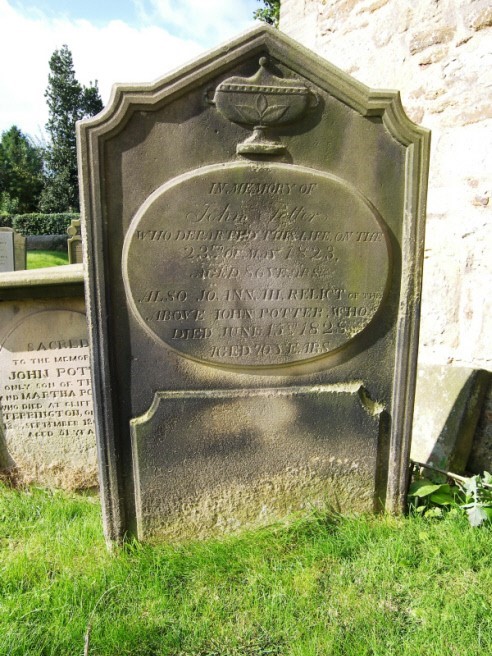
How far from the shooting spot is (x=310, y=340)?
234cm

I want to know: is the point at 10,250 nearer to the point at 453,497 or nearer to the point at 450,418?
the point at 450,418

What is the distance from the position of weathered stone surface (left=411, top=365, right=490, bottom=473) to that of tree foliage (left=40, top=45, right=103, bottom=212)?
2920 cm

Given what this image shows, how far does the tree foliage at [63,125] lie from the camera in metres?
29.1

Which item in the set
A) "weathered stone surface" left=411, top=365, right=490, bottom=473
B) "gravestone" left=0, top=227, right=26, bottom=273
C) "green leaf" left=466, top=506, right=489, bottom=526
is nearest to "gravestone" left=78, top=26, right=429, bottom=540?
"green leaf" left=466, top=506, right=489, bottom=526

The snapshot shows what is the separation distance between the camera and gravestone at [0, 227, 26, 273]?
28.7ft

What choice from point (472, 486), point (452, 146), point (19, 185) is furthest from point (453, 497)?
point (19, 185)

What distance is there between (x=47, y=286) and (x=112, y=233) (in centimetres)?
88

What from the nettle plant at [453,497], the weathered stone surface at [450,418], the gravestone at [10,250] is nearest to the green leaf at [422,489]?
the nettle plant at [453,497]

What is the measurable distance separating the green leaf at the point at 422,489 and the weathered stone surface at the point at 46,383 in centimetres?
191

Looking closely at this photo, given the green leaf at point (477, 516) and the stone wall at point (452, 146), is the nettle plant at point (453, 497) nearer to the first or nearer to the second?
the green leaf at point (477, 516)

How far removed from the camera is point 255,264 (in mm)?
2227

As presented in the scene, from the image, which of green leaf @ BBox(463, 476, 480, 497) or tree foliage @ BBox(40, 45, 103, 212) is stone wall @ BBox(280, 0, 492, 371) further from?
tree foliage @ BBox(40, 45, 103, 212)

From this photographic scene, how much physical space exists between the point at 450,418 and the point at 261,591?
1.69 m

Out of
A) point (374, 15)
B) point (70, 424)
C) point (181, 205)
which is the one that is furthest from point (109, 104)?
point (374, 15)
